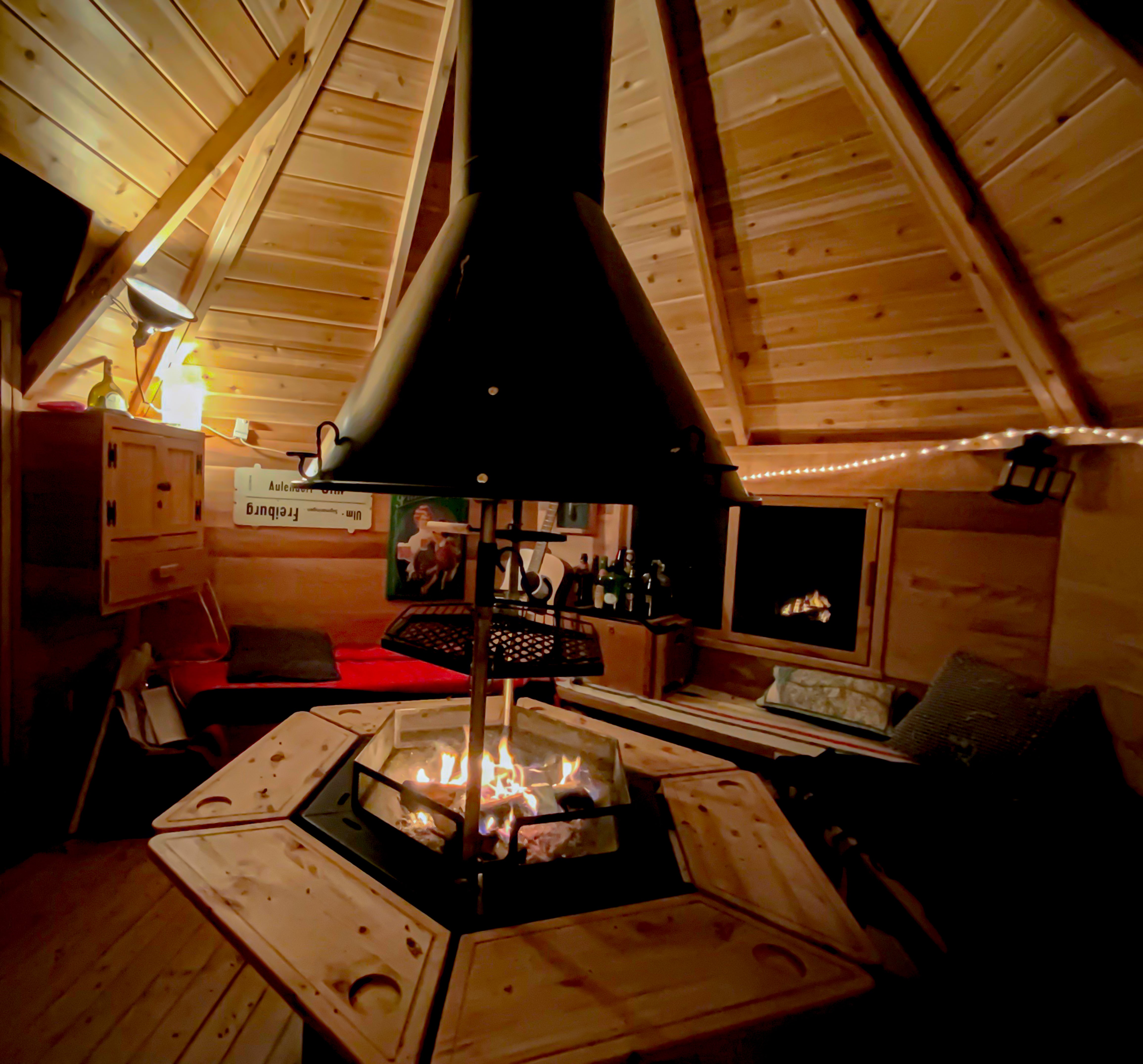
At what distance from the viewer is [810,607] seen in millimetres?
2924

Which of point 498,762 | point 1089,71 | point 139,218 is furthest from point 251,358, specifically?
point 1089,71

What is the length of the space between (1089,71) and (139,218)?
2894 mm

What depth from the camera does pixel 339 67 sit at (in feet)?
6.82

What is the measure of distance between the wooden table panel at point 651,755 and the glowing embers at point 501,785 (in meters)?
0.09

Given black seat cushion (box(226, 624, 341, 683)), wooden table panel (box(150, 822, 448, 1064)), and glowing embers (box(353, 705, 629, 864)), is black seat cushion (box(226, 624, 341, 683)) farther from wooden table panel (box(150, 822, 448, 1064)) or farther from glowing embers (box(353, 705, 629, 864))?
wooden table panel (box(150, 822, 448, 1064))

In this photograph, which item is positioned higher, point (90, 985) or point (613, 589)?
point (613, 589)

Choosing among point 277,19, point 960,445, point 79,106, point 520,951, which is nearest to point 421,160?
point 277,19

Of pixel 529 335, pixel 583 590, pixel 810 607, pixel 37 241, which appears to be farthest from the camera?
pixel 583 590

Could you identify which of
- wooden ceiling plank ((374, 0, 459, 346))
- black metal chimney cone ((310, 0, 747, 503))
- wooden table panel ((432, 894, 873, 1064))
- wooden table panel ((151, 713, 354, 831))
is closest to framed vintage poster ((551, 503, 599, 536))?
wooden ceiling plank ((374, 0, 459, 346))

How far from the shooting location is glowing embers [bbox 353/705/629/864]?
1199 mm

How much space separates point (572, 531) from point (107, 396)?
2.20 metres

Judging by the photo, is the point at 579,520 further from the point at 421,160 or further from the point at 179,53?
the point at 179,53

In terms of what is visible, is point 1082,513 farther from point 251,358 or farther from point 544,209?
point 251,358

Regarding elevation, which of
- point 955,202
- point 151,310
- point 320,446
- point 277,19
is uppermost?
point 277,19
